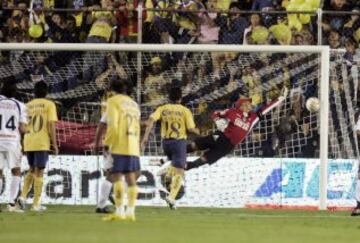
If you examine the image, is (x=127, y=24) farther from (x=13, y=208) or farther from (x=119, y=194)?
(x=119, y=194)

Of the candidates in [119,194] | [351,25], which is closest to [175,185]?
[119,194]

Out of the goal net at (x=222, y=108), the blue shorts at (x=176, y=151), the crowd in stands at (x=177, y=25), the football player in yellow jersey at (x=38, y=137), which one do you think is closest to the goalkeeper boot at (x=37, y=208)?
the football player in yellow jersey at (x=38, y=137)

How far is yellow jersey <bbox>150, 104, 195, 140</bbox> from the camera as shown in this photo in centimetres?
2236

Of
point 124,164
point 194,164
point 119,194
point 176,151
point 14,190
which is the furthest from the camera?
point 194,164

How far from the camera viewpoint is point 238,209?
23.2 m

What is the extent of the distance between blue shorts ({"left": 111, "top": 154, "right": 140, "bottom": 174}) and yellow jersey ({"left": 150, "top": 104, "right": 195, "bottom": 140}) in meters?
4.34

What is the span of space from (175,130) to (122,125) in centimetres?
453

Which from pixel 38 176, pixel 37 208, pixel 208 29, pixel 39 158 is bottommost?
pixel 37 208

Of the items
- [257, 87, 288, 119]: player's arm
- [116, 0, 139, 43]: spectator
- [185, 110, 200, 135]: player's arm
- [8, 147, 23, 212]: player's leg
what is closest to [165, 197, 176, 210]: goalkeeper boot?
[185, 110, 200, 135]: player's arm

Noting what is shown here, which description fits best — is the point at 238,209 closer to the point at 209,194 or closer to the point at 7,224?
the point at 209,194

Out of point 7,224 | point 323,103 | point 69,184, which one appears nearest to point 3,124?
point 69,184

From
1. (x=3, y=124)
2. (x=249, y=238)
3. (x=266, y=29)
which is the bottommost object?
(x=249, y=238)

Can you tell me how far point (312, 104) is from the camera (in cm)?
2384

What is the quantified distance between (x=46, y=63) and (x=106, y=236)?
10408 mm
